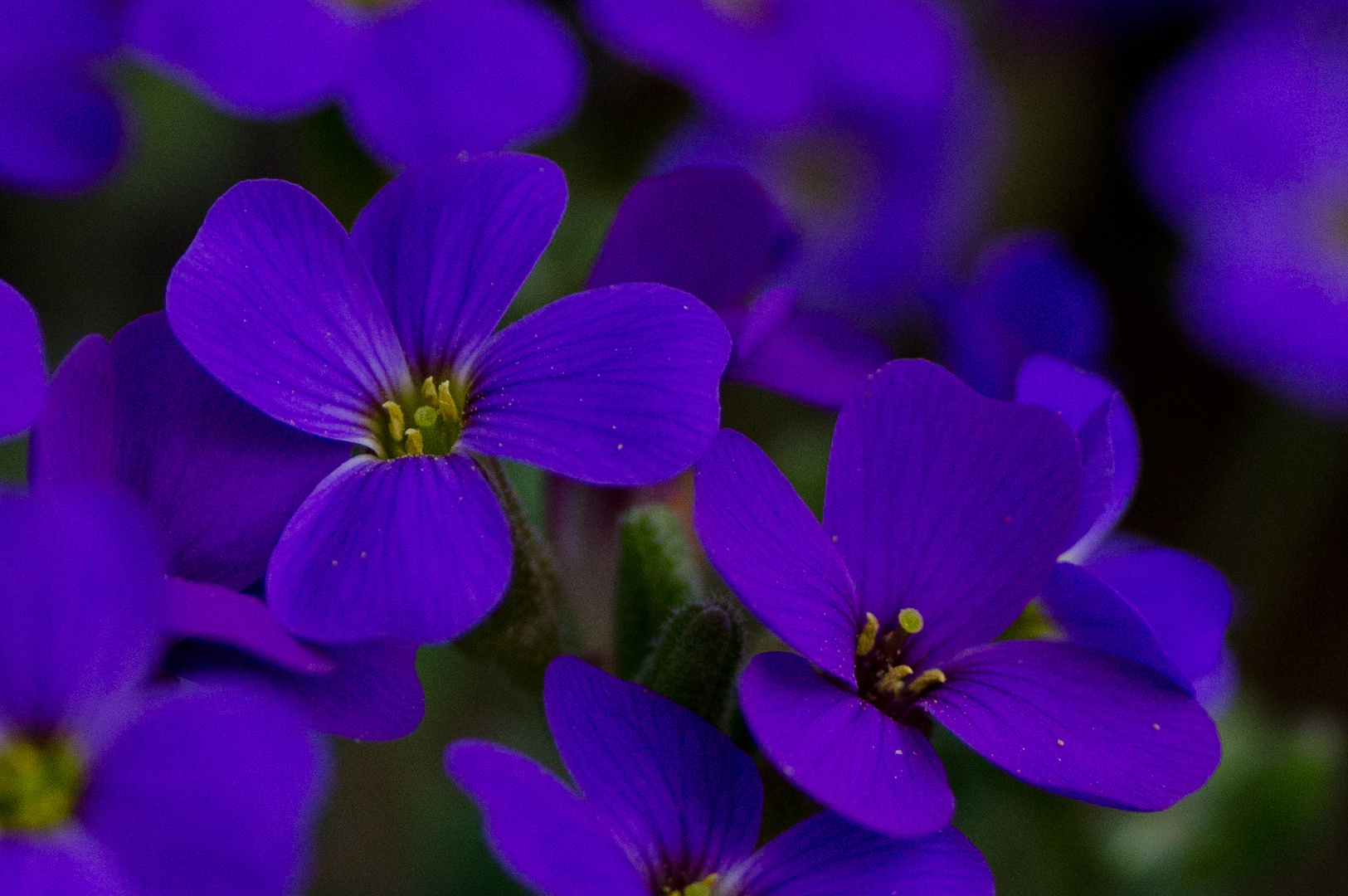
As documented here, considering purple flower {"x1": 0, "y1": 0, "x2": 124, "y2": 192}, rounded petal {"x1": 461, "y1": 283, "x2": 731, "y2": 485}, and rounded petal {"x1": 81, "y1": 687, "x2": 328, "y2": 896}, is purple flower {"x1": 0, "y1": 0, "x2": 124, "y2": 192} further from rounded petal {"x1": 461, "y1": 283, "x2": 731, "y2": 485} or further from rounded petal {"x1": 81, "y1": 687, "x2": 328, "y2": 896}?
rounded petal {"x1": 81, "y1": 687, "x2": 328, "y2": 896}

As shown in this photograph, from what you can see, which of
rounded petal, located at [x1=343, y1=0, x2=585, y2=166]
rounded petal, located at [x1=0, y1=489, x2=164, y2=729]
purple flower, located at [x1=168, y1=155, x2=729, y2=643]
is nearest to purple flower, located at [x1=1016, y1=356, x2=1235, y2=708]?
purple flower, located at [x1=168, y1=155, x2=729, y2=643]

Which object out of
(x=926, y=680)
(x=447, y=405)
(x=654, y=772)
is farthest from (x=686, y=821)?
(x=447, y=405)

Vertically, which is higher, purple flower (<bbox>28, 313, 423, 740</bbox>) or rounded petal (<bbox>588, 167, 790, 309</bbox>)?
rounded petal (<bbox>588, 167, 790, 309</bbox>)

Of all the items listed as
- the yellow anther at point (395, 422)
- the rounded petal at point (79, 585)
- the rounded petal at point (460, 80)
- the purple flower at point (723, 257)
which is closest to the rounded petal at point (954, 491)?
the purple flower at point (723, 257)

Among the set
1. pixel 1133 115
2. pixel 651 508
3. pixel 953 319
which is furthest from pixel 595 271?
pixel 1133 115

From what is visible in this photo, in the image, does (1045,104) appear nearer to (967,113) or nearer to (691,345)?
(967,113)

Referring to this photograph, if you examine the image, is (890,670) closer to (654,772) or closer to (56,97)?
(654,772)
